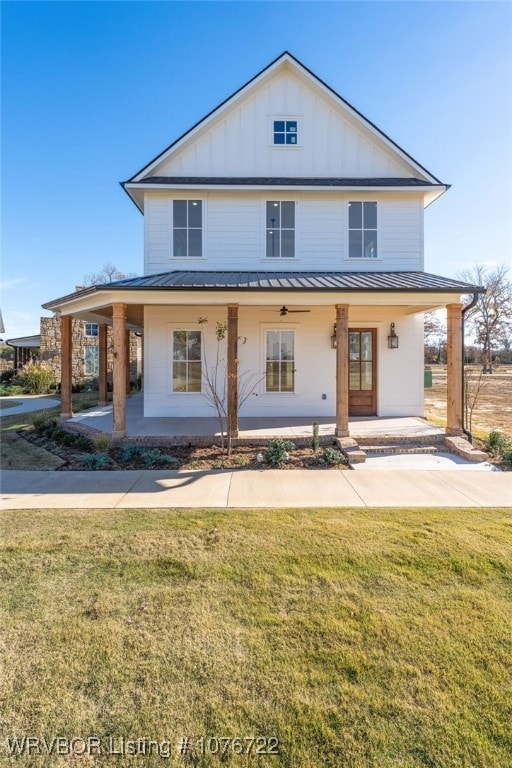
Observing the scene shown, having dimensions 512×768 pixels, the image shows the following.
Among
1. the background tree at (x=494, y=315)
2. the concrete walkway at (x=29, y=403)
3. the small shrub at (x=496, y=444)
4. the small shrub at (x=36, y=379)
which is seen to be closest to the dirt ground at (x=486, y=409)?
the small shrub at (x=496, y=444)

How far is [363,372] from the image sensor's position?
11141 mm

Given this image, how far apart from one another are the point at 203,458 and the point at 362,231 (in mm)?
8207

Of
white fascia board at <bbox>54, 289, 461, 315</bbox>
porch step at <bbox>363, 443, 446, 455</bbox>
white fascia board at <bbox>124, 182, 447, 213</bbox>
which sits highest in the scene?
white fascia board at <bbox>124, 182, 447, 213</bbox>

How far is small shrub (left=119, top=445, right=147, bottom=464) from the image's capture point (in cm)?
748

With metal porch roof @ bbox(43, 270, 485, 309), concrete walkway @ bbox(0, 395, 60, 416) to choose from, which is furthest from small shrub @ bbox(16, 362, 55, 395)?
metal porch roof @ bbox(43, 270, 485, 309)

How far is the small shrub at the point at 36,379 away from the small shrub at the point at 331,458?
1696 centimetres

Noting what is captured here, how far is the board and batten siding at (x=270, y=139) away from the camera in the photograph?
11.1 metres

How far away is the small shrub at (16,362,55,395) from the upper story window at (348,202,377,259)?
1625 cm

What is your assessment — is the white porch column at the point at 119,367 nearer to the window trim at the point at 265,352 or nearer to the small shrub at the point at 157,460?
the small shrub at the point at 157,460

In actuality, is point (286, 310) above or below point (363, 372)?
above

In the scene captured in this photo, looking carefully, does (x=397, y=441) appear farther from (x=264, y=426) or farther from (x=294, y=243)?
(x=294, y=243)

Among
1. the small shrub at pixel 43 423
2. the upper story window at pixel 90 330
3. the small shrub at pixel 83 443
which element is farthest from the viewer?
the upper story window at pixel 90 330

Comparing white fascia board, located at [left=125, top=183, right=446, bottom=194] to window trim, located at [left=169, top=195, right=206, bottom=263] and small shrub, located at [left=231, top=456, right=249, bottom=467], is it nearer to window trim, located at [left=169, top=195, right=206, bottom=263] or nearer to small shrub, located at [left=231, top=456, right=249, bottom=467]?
window trim, located at [left=169, top=195, right=206, bottom=263]

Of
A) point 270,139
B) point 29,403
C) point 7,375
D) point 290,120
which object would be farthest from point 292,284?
point 7,375
